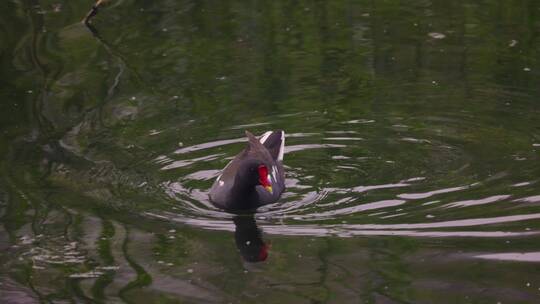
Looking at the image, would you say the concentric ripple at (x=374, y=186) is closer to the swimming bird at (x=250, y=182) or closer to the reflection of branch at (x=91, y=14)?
the swimming bird at (x=250, y=182)

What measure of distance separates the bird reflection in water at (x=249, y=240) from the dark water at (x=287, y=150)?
0.02m

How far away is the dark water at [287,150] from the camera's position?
682cm

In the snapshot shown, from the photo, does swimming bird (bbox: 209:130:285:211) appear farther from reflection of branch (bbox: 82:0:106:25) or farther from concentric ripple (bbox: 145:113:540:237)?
reflection of branch (bbox: 82:0:106:25)

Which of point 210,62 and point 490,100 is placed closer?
point 490,100

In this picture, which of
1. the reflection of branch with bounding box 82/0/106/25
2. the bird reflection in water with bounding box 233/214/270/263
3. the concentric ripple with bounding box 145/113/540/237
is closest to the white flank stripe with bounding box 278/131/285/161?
the concentric ripple with bounding box 145/113/540/237

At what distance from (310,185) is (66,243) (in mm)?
1850

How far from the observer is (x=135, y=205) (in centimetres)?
793

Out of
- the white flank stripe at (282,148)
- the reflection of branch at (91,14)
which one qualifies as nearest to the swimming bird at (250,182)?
the white flank stripe at (282,148)

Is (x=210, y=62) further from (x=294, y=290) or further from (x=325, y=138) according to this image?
(x=294, y=290)

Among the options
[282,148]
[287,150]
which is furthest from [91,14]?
[282,148]

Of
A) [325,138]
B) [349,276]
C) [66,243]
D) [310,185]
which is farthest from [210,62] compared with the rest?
[349,276]

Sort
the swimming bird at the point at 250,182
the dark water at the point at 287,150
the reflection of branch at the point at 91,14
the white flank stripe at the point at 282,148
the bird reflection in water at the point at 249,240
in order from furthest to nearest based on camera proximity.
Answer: the reflection of branch at the point at 91,14 < the white flank stripe at the point at 282,148 < the swimming bird at the point at 250,182 < the bird reflection in water at the point at 249,240 < the dark water at the point at 287,150

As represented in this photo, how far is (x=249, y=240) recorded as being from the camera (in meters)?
7.48

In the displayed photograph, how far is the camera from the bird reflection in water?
7184 mm
